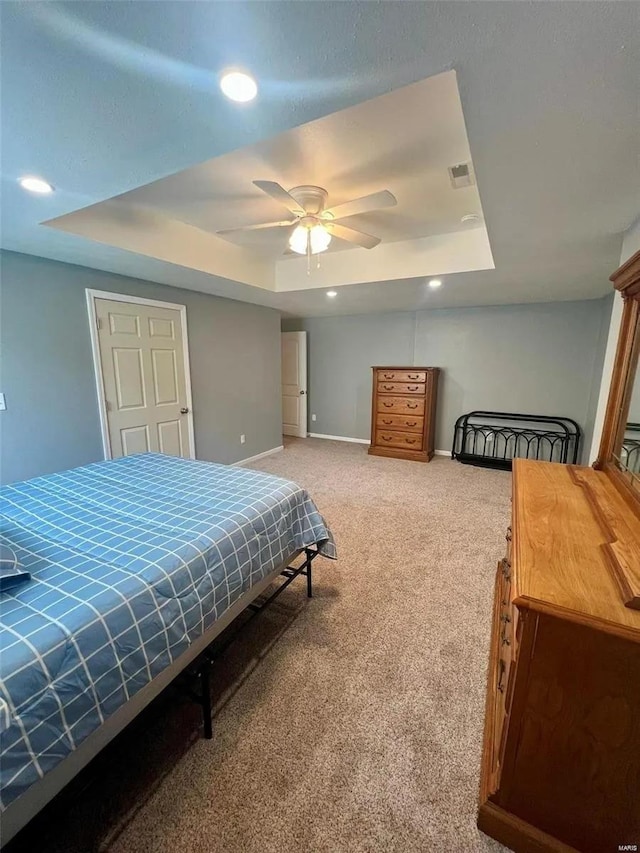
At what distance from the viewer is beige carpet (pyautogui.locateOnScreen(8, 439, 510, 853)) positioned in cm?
106

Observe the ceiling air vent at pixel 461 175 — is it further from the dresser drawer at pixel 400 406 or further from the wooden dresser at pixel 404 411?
the dresser drawer at pixel 400 406

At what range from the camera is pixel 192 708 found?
57.5 inches

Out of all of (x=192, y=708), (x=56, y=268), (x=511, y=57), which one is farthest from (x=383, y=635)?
(x=56, y=268)

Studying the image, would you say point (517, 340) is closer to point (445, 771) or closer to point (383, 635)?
point (383, 635)

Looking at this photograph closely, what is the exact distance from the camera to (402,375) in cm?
492

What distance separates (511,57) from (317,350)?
5.25 meters

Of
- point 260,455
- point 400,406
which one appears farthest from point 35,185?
point 400,406

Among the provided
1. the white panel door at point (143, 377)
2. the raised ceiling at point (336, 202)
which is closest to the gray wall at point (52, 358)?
the white panel door at point (143, 377)

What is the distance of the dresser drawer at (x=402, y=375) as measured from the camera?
15.8 ft

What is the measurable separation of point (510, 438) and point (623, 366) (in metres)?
3.50

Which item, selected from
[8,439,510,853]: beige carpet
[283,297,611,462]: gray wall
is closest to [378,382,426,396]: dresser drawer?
[283,297,611,462]: gray wall

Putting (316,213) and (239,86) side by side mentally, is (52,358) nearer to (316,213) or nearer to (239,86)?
(316,213)

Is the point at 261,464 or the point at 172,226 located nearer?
the point at 172,226

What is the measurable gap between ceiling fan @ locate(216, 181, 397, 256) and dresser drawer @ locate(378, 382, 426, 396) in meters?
2.63
